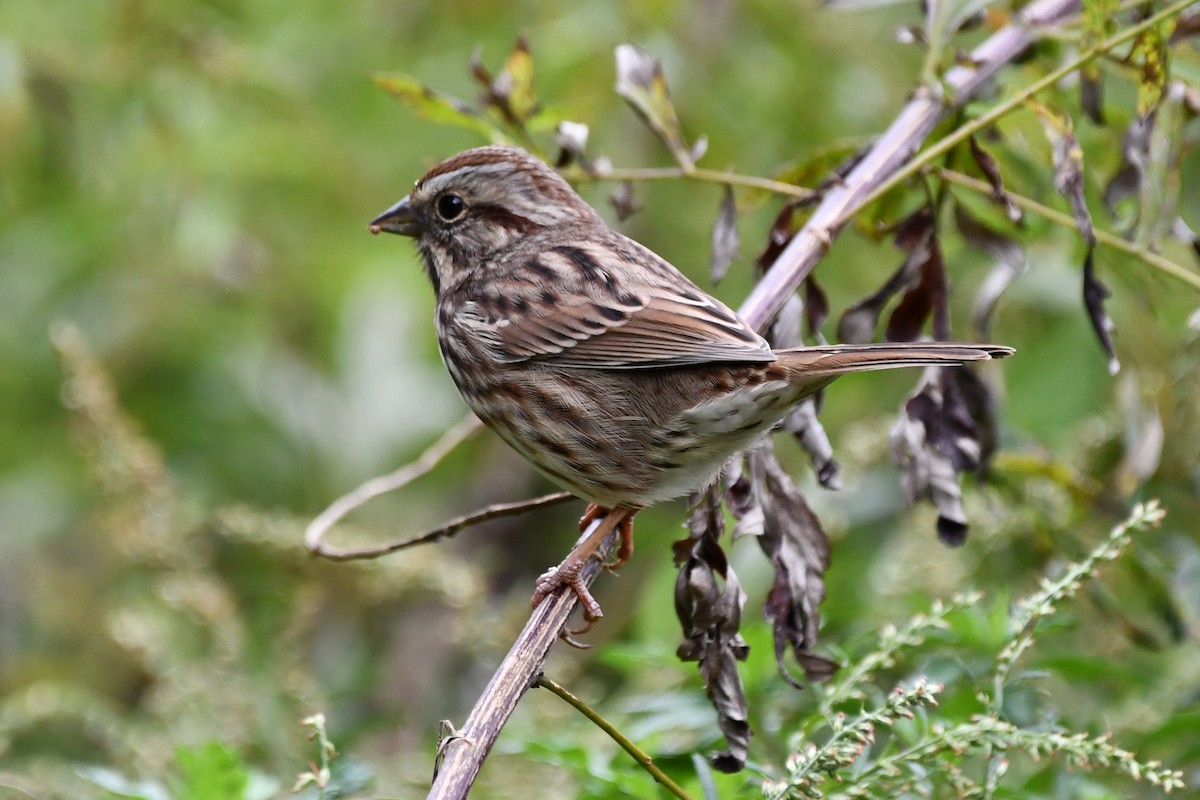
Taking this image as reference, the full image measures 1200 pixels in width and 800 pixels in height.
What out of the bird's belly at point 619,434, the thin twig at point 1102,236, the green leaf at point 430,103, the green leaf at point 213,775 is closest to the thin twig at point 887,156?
the thin twig at point 1102,236

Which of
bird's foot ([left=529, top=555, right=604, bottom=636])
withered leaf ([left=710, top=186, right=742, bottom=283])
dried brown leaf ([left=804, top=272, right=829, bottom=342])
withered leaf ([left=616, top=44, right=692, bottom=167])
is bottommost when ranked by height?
bird's foot ([left=529, top=555, right=604, bottom=636])

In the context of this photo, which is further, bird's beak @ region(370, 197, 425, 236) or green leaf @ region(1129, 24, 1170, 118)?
bird's beak @ region(370, 197, 425, 236)

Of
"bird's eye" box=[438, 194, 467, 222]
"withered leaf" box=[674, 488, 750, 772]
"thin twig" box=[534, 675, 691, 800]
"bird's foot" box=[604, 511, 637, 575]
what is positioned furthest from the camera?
"bird's eye" box=[438, 194, 467, 222]

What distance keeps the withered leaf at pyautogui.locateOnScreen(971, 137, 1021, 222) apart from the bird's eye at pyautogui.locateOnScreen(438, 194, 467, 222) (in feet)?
3.52

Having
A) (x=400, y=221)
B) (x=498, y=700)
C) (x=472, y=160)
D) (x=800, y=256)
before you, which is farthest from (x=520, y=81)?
(x=498, y=700)

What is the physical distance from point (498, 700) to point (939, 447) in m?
0.95

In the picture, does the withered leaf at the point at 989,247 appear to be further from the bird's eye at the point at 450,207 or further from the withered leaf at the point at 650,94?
the bird's eye at the point at 450,207

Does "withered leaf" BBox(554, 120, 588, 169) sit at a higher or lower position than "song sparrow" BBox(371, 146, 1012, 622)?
higher

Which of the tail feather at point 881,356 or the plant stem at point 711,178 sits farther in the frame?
the plant stem at point 711,178

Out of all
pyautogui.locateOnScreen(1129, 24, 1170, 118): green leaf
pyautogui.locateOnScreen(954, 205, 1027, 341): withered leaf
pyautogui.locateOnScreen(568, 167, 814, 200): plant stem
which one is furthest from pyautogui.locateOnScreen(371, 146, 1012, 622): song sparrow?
pyautogui.locateOnScreen(1129, 24, 1170, 118): green leaf

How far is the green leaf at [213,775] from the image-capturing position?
1919 mm

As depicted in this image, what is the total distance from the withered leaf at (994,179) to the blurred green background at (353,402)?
0.36 meters

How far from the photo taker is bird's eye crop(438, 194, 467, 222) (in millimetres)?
2906

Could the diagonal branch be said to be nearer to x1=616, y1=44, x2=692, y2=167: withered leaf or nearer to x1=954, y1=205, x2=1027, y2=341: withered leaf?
x1=954, y1=205, x2=1027, y2=341: withered leaf
